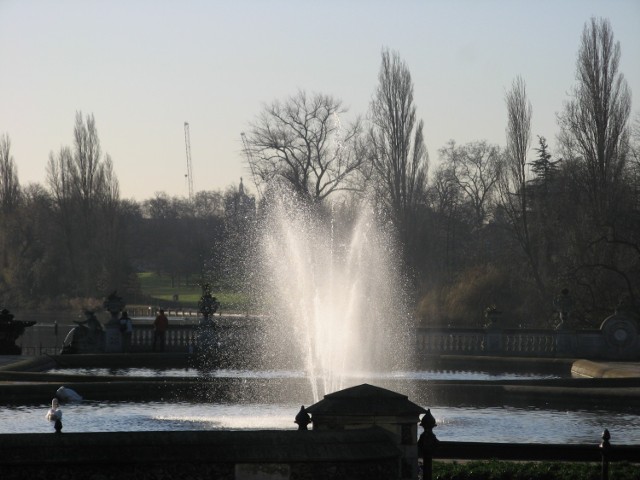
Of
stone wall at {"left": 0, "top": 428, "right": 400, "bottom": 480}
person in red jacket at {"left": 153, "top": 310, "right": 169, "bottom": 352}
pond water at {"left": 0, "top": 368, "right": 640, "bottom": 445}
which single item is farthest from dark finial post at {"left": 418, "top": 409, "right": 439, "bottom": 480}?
person in red jacket at {"left": 153, "top": 310, "right": 169, "bottom": 352}

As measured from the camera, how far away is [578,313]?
48.2 m

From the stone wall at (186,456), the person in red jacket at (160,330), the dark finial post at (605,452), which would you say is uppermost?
the person in red jacket at (160,330)

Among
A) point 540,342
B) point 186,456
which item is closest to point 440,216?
point 540,342

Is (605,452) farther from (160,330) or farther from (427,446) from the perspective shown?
(160,330)

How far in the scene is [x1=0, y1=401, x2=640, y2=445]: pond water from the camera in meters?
22.9

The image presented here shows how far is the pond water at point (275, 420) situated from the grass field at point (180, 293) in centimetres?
6495

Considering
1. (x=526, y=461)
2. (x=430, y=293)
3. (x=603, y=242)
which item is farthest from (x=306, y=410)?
(x=430, y=293)

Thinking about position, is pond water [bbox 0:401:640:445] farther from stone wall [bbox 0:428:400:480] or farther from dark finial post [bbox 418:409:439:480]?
stone wall [bbox 0:428:400:480]

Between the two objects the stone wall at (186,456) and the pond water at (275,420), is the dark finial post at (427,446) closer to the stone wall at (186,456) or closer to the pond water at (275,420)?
the stone wall at (186,456)

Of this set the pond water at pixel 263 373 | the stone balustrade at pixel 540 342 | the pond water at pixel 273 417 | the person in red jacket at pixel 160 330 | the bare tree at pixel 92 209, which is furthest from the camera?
the bare tree at pixel 92 209

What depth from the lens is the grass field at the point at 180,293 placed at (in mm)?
100100

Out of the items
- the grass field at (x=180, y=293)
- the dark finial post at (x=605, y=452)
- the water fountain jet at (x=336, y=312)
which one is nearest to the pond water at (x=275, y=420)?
the water fountain jet at (x=336, y=312)

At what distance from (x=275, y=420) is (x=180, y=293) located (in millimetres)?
107467

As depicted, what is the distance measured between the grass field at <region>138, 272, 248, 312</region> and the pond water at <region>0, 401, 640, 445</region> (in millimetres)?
64950
